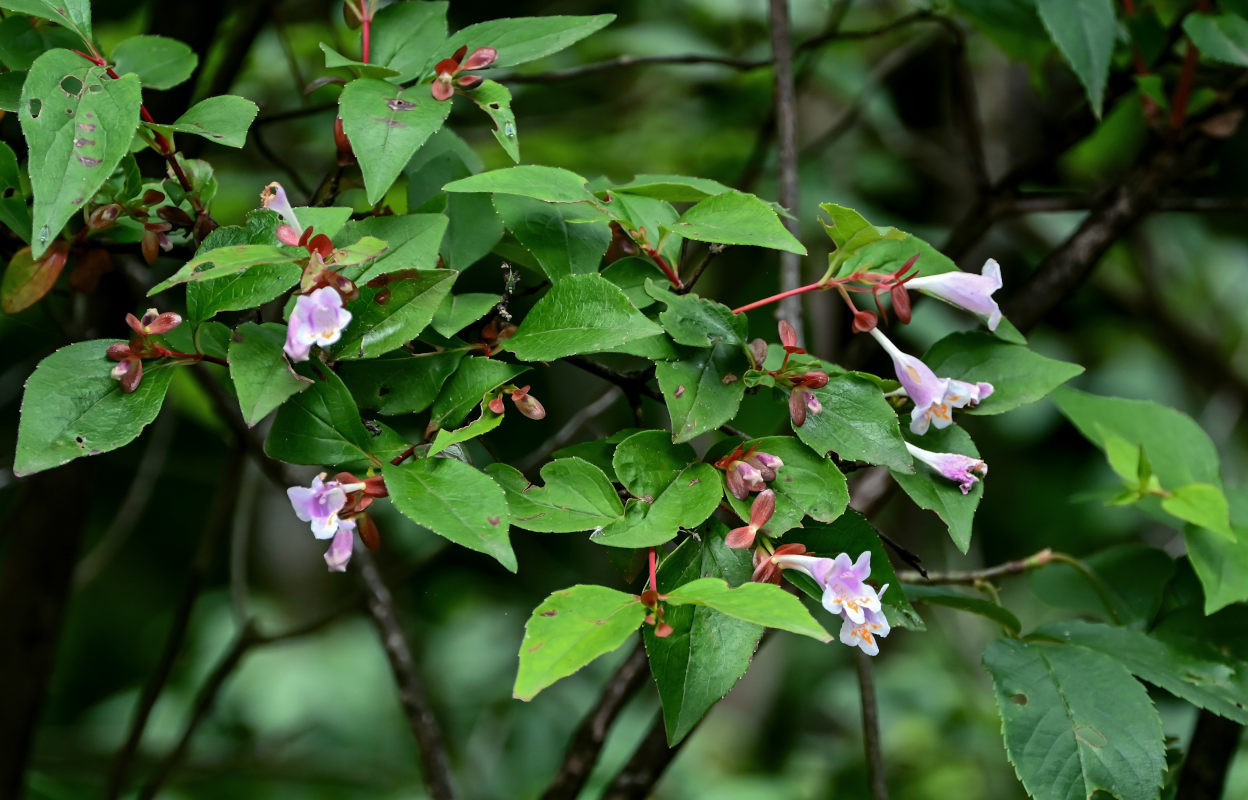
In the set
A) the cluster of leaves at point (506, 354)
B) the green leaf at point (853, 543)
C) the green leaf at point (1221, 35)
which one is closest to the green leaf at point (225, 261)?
the cluster of leaves at point (506, 354)

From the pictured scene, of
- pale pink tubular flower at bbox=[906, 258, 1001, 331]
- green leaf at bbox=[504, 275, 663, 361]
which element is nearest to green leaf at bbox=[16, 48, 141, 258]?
green leaf at bbox=[504, 275, 663, 361]

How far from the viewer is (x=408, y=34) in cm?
66

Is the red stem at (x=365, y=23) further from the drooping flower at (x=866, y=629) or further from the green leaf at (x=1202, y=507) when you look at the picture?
the green leaf at (x=1202, y=507)

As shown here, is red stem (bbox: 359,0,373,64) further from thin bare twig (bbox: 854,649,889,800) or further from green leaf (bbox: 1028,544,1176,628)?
green leaf (bbox: 1028,544,1176,628)

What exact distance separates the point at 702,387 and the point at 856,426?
0.28 ft

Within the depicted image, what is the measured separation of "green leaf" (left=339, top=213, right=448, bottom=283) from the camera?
51 cm

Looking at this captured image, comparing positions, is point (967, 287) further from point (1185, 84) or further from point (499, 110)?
point (1185, 84)

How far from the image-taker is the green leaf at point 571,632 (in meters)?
0.43

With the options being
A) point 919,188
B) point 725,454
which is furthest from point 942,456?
point 919,188

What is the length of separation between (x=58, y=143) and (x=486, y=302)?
22 cm

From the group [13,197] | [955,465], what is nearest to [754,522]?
[955,465]

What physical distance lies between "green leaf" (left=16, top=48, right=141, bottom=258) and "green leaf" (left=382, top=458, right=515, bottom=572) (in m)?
0.20

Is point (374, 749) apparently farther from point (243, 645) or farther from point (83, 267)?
point (83, 267)

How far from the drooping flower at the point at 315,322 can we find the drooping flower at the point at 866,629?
0.29 meters
